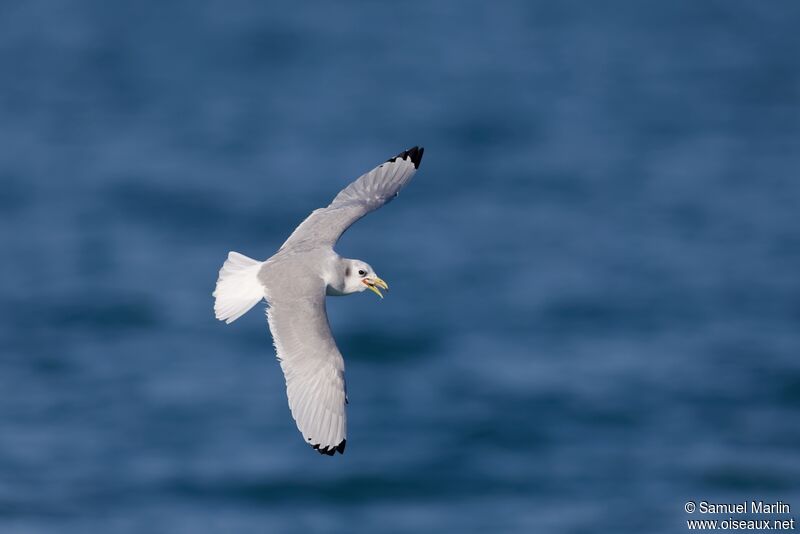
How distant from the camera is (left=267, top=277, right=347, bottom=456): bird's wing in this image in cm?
1121

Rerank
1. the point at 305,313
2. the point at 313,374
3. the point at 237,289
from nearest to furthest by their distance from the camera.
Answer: the point at 313,374 < the point at 305,313 < the point at 237,289

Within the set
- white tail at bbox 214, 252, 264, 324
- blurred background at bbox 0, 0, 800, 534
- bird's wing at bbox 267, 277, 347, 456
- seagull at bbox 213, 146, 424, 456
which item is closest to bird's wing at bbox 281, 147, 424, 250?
seagull at bbox 213, 146, 424, 456

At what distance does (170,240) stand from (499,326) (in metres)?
8.25

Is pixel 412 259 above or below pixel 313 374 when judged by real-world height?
above

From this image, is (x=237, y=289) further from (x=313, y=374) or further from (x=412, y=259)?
(x=412, y=259)

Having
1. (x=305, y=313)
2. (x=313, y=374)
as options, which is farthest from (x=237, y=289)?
(x=313, y=374)

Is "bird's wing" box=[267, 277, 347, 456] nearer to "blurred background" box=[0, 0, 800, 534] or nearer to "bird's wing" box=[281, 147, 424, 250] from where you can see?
"bird's wing" box=[281, 147, 424, 250]

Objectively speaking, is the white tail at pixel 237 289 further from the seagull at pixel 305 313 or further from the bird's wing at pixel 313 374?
the bird's wing at pixel 313 374

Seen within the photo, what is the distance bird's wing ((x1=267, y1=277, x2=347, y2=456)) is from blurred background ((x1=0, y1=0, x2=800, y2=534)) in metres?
13.3

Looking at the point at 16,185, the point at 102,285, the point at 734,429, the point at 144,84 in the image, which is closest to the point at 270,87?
the point at 144,84

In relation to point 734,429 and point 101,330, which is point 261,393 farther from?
point 734,429

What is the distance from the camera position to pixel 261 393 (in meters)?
27.7

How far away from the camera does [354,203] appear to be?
1333cm

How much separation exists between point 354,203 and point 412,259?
18.7 m
